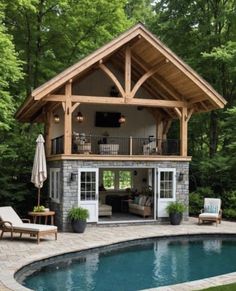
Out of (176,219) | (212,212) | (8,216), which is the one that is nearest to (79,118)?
(176,219)

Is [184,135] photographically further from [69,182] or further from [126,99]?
[69,182]

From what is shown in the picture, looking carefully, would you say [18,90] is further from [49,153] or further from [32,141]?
[49,153]

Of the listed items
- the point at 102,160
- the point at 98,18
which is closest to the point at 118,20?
the point at 98,18

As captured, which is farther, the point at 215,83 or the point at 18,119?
the point at 215,83

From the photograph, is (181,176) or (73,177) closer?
(73,177)

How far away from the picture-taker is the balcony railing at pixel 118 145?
59.0ft

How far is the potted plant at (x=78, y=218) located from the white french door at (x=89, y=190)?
0.80 m

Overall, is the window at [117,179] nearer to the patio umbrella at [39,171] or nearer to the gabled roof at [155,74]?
the gabled roof at [155,74]

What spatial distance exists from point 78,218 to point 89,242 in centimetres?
233

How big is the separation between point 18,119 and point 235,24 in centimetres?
1222

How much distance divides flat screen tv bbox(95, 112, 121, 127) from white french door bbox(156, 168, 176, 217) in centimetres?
343

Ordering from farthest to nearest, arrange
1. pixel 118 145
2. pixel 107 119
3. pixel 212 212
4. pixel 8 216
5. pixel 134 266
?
pixel 107 119 < pixel 118 145 < pixel 212 212 < pixel 8 216 < pixel 134 266

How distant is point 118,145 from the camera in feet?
60.7

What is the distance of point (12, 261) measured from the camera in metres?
10.4
